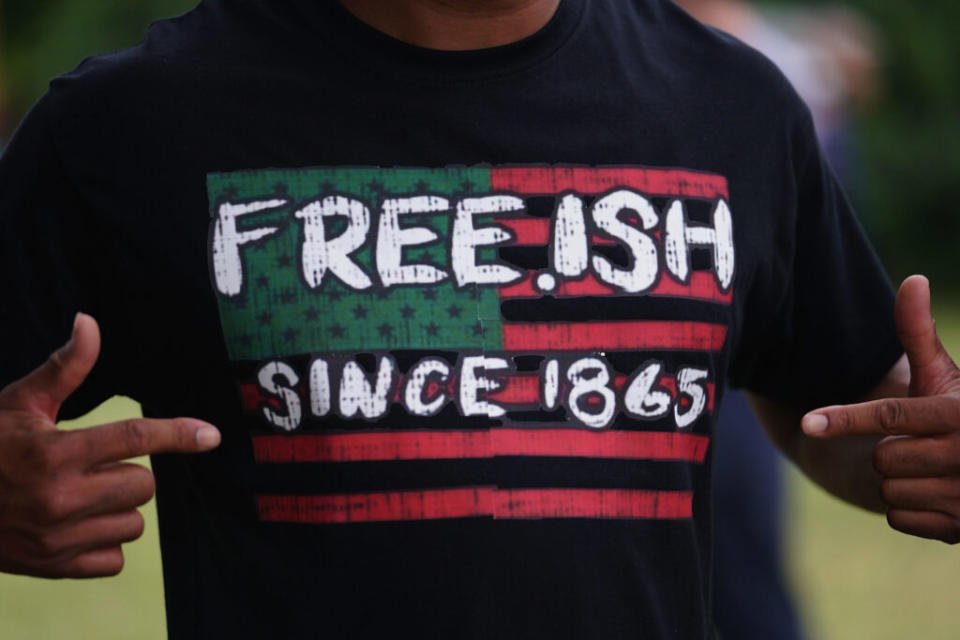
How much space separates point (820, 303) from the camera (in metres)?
1.91

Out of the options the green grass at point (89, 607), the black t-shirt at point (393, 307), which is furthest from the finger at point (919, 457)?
the green grass at point (89, 607)

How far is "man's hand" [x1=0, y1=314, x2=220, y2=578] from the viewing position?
56.4 inches

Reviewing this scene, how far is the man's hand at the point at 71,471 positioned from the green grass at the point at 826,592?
3288 millimetres

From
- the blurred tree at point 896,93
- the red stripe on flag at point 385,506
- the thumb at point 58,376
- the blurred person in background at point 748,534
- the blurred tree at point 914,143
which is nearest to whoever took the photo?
the thumb at point 58,376

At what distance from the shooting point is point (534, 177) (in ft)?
5.57

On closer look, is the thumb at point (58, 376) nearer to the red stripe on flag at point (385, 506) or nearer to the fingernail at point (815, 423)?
the red stripe on flag at point (385, 506)

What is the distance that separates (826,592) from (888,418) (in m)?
4.05

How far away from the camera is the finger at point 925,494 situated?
1.65 m

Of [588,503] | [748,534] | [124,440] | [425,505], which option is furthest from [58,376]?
[748,534]

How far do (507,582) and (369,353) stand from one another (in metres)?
0.33

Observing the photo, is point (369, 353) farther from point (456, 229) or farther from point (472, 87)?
point (472, 87)

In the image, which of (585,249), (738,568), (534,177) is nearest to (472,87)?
(534,177)

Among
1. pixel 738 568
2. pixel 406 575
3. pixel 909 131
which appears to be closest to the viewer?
pixel 406 575

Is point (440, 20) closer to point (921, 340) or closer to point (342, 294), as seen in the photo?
point (342, 294)
